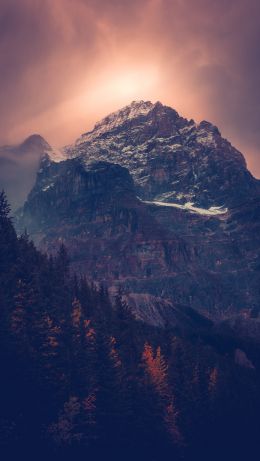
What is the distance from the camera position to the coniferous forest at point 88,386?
12825cm

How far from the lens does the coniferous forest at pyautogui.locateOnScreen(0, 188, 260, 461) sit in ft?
421

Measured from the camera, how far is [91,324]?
16750 cm

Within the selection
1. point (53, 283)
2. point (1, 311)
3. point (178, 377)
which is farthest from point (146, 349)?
point (1, 311)

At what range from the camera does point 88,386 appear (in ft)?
471

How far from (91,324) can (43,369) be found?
33657 millimetres

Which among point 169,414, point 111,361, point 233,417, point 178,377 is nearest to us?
point 111,361

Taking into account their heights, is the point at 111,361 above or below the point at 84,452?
above

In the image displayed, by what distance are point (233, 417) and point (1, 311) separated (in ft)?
264

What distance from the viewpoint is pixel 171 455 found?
156375 millimetres

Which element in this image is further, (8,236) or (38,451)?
(8,236)

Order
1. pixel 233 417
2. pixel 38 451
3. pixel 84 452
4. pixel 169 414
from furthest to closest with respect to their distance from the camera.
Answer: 1. pixel 233 417
2. pixel 169 414
3. pixel 84 452
4. pixel 38 451

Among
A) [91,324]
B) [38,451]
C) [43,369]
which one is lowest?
[38,451]

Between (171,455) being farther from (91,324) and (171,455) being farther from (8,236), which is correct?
(8,236)

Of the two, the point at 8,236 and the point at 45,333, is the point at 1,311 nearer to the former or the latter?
the point at 45,333
